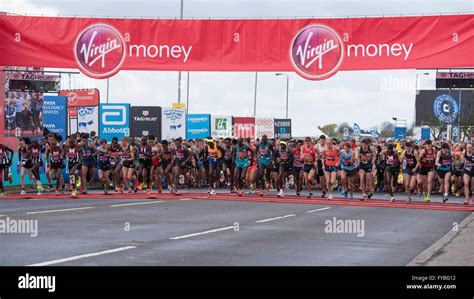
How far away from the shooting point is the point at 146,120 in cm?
4756

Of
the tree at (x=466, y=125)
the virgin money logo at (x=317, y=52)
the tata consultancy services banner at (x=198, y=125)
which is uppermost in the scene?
the virgin money logo at (x=317, y=52)

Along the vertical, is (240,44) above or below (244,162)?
above

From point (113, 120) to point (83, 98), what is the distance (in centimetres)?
590

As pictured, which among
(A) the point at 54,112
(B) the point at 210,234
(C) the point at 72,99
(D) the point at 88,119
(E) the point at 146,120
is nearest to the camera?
(B) the point at 210,234

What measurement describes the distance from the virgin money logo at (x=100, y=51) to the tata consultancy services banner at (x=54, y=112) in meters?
8.14

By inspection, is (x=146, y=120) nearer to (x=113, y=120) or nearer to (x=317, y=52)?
(x=113, y=120)

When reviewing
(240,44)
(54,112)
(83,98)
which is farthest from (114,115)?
(240,44)

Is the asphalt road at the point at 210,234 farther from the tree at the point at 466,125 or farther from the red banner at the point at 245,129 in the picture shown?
the tree at the point at 466,125

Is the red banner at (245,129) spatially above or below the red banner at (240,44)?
below

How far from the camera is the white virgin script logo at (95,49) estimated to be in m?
25.7

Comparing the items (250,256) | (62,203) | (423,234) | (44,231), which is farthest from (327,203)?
(250,256)

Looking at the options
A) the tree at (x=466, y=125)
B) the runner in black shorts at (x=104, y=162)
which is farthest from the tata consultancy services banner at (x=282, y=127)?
the runner in black shorts at (x=104, y=162)

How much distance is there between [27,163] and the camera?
28.5 metres
